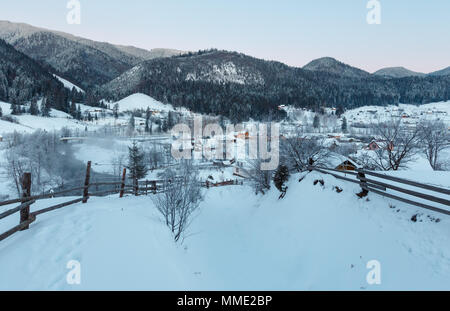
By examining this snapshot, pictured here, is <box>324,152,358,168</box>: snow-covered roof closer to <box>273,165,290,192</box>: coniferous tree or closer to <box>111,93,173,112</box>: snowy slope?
<box>273,165,290,192</box>: coniferous tree

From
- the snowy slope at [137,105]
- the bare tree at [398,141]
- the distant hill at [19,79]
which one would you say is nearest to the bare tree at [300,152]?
the bare tree at [398,141]

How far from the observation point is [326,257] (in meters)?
7.57

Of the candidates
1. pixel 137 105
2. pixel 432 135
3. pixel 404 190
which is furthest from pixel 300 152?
pixel 137 105

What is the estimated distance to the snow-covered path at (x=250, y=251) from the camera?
4805mm

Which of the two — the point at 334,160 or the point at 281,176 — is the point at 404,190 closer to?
the point at 281,176

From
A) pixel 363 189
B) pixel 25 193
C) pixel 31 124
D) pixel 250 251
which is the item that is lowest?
pixel 250 251

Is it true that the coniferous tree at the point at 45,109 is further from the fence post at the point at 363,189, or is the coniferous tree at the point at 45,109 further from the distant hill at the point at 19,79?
the fence post at the point at 363,189

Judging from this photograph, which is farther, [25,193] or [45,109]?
[45,109]

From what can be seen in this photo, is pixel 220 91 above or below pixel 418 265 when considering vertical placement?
above

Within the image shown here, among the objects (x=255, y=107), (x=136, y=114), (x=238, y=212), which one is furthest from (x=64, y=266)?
(x=136, y=114)

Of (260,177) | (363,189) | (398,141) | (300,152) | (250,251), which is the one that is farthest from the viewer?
(260,177)

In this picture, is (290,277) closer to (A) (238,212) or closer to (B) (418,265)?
(B) (418,265)

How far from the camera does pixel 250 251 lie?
394 inches
